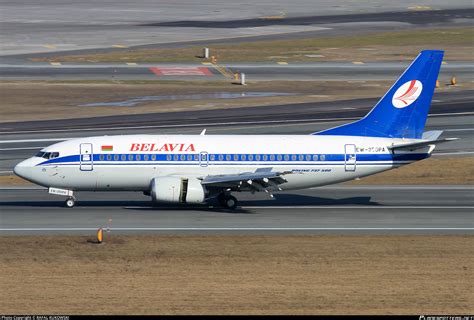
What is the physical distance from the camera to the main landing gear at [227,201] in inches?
2205

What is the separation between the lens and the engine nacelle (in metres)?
54.0

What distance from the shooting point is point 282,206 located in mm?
57594

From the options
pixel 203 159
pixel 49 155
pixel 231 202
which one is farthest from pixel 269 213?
pixel 49 155

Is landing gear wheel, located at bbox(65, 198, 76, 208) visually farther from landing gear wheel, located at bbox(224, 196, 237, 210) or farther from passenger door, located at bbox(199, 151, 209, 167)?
landing gear wheel, located at bbox(224, 196, 237, 210)

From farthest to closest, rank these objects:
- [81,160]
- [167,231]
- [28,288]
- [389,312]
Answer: [81,160], [167,231], [28,288], [389,312]

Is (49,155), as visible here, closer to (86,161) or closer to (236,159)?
(86,161)

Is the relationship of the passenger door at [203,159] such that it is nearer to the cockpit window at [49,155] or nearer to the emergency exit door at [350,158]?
the emergency exit door at [350,158]

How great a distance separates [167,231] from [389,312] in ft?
56.3

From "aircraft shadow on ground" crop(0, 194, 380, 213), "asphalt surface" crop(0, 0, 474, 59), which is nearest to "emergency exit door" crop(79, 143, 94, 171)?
"aircraft shadow on ground" crop(0, 194, 380, 213)

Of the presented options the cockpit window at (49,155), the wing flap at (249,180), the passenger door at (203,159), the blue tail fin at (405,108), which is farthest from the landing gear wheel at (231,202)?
the cockpit window at (49,155)

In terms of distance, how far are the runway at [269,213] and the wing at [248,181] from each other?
1.45 meters

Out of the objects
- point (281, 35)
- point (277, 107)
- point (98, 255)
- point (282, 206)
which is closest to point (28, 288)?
point (98, 255)

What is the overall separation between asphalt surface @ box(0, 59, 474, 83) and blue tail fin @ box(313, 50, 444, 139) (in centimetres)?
5365

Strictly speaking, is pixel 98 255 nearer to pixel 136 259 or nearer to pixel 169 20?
pixel 136 259
